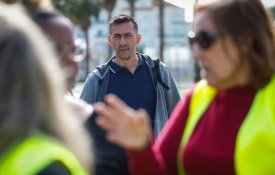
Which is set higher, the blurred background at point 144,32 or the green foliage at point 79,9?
the green foliage at point 79,9

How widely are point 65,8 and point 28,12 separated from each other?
137ft

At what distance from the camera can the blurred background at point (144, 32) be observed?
145 feet

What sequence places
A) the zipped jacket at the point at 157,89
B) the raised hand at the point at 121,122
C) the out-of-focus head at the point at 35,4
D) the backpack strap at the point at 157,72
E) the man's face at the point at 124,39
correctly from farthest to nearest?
the man's face at the point at 124,39
the backpack strap at the point at 157,72
the zipped jacket at the point at 157,89
the out-of-focus head at the point at 35,4
the raised hand at the point at 121,122

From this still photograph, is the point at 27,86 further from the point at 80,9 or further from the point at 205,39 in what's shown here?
the point at 80,9

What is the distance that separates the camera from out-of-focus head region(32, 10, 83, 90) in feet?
8.08

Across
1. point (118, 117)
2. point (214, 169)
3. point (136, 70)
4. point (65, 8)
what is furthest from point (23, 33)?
point (65, 8)

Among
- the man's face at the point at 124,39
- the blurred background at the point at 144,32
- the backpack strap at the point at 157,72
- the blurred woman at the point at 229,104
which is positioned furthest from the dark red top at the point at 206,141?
the blurred background at the point at 144,32

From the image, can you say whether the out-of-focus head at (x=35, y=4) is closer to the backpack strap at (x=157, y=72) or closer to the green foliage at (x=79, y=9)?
the backpack strap at (x=157, y=72)

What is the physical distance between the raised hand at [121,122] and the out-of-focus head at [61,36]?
40 centimetres

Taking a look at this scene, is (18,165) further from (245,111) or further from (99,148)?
(245,111)

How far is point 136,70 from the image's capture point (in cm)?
599

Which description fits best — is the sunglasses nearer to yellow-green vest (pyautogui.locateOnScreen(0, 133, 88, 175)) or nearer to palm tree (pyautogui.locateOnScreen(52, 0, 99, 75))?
yellow-green vest (pyautogui.locateOnScreen(0, 133, 88, 175))

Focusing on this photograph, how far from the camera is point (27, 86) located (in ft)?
5.71

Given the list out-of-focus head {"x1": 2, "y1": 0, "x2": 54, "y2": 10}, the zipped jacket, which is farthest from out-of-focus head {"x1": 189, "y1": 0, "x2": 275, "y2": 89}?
the zipped jacket
